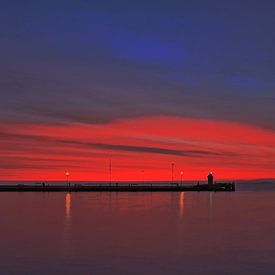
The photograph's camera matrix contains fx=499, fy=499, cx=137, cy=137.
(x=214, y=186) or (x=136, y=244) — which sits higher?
(x=214, y=186)

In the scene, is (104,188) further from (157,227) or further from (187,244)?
(187,244)

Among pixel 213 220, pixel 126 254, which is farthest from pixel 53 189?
pixel 126 254

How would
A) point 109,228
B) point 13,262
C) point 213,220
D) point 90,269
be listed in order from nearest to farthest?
point 90,269 → point 13,262 → point 109,228 → point 213,220

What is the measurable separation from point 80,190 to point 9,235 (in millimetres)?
82597

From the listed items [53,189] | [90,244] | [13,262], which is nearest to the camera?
[13,262]

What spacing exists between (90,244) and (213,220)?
64.6ft

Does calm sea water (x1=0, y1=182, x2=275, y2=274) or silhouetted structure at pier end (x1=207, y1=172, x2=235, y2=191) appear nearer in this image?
calm sea water (x1=0, y1=182, x2=275, y2=274)

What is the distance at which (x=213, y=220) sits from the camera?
4891 centimetres

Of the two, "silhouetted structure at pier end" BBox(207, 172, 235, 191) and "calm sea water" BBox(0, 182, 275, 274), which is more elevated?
"silhouetted structure at pier end" BBox(207, 172, 235, 191)

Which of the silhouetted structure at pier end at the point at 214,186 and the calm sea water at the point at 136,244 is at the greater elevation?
the silhouetted structure at pier end at the point at 214,186

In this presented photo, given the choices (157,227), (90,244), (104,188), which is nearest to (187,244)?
(90,244)

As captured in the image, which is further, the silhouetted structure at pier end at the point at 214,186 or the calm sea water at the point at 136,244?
the silhouetted structure at pier end at the point at 214,186

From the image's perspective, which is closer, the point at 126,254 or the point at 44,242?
the point at 126,254

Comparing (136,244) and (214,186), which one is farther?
(214,186)
